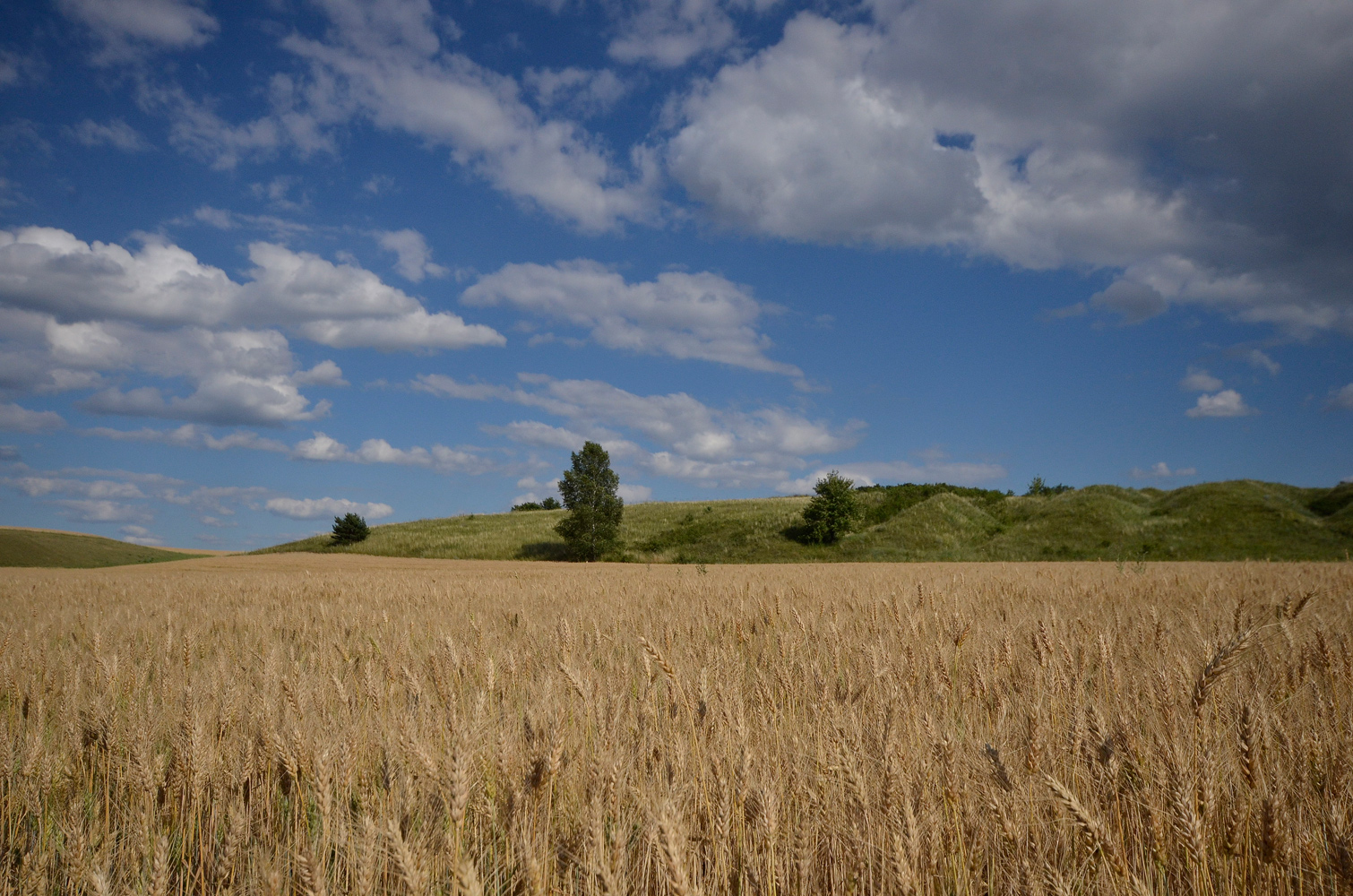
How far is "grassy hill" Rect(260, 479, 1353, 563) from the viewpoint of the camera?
3266cm

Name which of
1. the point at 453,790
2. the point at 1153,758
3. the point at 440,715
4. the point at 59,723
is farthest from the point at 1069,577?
the point at 59,723

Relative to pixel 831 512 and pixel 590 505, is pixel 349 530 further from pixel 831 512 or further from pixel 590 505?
pixel 831 512

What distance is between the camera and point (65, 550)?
1332 inches

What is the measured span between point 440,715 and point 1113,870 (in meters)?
2.60

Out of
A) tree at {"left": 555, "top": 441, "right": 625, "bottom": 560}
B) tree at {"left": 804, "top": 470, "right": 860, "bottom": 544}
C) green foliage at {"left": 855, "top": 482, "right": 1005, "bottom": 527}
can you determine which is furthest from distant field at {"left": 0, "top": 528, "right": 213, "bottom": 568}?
green foliage at {"left": 855, "top": 482, "right": 1005, "bottom": 527}

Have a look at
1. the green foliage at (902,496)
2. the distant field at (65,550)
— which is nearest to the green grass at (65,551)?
the distant field at (65,550)

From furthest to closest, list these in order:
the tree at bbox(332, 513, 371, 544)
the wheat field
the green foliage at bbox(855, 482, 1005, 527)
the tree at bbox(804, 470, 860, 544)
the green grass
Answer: the tree at bbox(332, 513, 371, 544)
the green foliage at bbox(855, 482, 1005, 527)
the tree at bbox(804, 470, 860, 544)
the green grass
the wheat field

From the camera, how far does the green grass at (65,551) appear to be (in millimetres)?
31359

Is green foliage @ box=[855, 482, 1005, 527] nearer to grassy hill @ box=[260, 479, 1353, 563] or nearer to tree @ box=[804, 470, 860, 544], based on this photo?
grassy hill @ box=[260, 479, 1353, 563]

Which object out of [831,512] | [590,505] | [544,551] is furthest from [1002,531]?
[544,551]

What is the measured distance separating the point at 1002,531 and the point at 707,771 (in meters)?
41.4

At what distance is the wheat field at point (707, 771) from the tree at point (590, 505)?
34.7 m

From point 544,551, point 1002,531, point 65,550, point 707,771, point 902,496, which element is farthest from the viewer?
point 902,496

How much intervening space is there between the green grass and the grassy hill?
1252cm
